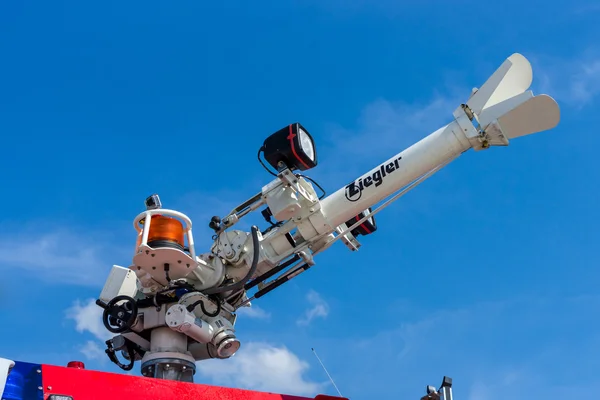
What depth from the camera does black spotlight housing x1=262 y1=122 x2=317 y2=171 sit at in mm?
11055

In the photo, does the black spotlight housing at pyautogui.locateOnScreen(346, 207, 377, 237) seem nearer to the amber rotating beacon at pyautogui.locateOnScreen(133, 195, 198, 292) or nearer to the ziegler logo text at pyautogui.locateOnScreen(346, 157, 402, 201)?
the ziegler logo text at pyautogui.locateOnScreen(346, 157, 402, 201)

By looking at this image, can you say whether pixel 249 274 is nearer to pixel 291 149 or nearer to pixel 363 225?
pixel 291 149

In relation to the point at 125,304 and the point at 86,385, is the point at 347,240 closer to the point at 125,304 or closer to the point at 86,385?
the point at 125,304

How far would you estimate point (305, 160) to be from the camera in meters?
11.1

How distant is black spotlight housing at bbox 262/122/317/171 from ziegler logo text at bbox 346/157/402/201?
0.66 metres

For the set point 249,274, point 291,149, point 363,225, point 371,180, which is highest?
point 291,149

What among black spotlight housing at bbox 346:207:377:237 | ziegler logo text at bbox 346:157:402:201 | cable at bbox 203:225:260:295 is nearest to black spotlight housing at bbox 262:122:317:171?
ziegler logo text at bbox 346:157:402:201

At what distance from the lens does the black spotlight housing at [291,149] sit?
1105 centimetres

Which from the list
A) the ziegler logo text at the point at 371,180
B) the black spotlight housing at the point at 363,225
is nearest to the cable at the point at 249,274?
the ziegler logo text at the point at 371,180

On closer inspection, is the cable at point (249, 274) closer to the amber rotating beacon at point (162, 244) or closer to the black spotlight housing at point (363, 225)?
the amber rotating beacon at point (162, 244)

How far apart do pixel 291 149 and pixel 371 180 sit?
1.23 meters

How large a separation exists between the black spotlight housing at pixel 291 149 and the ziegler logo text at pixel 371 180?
655mm

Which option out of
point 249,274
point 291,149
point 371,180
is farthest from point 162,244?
point 371,180

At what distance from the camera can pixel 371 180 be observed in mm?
11117
